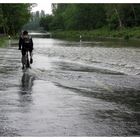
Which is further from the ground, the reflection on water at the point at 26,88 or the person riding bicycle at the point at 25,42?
the person riding bicycle at the point at 25,42

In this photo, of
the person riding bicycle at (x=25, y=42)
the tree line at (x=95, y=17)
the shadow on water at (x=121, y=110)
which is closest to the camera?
the shadow on water at (x=121, y=110)

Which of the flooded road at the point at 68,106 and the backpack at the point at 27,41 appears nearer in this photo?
the flooded road at the point at 68,106

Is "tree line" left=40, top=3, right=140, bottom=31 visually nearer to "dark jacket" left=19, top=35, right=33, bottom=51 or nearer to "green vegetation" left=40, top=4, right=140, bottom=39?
"green vegetation" left=40, top=4, right=140, bottom=39

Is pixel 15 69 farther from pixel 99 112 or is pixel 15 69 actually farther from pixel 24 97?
pixel 99 112

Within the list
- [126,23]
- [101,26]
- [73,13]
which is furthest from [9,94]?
[73,13]

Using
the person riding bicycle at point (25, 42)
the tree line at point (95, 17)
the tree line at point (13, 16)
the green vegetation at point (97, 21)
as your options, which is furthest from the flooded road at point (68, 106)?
the tree line at point (95, 17)

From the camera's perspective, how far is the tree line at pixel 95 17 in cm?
11056

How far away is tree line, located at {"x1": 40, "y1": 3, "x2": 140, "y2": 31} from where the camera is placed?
111 metres

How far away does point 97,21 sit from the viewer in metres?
139

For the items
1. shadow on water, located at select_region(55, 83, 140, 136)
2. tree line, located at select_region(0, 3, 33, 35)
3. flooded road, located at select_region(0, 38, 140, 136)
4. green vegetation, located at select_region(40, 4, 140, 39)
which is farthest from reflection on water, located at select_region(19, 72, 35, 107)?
tree line, located at select_region(0, 3, 33, 35)

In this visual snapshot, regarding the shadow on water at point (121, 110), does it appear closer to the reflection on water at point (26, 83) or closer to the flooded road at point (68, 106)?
the flooded road at point (68, 106)

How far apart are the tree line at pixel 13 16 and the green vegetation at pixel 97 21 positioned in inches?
669

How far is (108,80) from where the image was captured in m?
18.2

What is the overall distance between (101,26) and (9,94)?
123 meters
